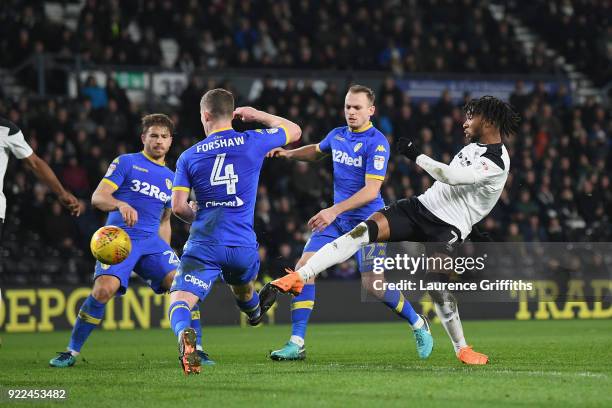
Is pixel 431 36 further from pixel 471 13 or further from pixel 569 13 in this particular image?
pixel 569 13

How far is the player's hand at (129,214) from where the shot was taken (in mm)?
9523

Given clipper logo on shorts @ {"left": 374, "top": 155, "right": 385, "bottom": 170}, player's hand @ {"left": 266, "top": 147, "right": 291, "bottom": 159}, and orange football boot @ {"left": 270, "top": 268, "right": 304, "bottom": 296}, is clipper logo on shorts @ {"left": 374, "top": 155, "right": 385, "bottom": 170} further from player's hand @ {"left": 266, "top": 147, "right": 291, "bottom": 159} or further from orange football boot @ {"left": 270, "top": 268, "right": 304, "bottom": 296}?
orange football boot @ {"left": 270, "top": 268, "right": 304, "bottom": 296}

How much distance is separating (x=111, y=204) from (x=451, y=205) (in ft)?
10.3

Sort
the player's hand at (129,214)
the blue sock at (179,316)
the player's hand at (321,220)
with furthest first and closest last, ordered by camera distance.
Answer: the player's hand at (129,214), the player's hand at (321,220), the blue sock at (179,316)

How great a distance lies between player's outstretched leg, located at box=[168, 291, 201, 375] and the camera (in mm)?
8109

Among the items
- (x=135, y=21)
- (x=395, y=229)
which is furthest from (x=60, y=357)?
(x=135, y=21)

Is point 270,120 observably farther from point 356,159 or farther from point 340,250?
point 356,159

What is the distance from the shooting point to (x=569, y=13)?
29016 millimetres

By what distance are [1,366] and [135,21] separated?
46.5ft

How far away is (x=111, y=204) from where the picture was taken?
9977 mm

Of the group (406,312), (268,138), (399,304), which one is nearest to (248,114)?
(268,138)

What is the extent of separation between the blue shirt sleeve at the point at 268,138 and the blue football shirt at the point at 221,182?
28 mm

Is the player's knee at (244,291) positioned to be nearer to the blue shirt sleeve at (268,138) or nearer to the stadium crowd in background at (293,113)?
the blue shirt sleeve at (268,138)

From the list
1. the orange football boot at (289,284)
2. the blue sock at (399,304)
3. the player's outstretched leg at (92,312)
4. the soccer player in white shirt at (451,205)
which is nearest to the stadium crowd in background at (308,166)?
the player's outstretched leg at (92,312)
